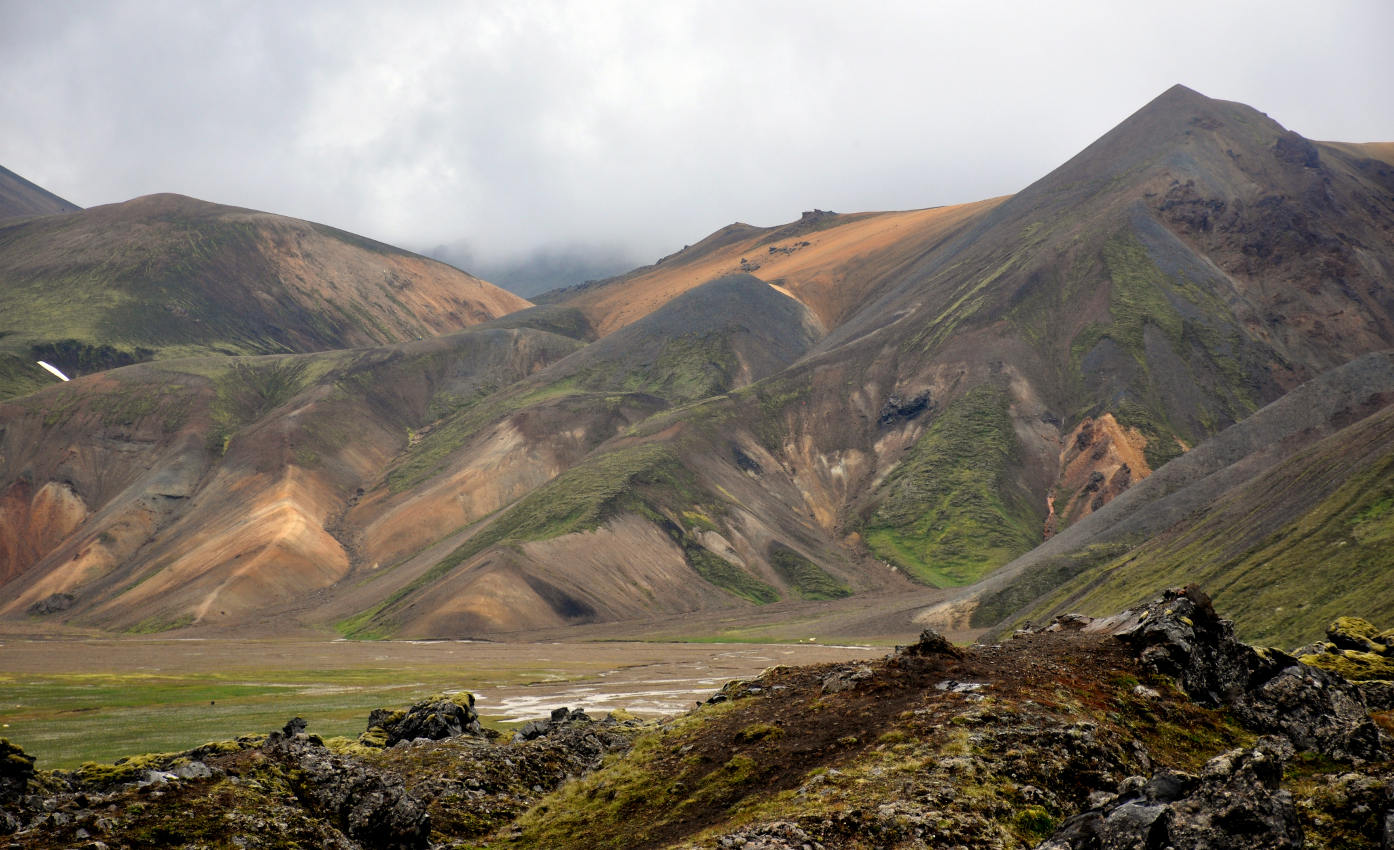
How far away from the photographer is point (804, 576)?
614ft

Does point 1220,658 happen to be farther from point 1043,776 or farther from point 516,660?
point 516,660

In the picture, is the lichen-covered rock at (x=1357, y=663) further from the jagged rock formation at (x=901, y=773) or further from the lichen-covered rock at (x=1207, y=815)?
the lichen-covered rock at (x=1207, y=815)

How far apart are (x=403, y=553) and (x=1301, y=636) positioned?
163305 mm

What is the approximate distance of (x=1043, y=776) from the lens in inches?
825

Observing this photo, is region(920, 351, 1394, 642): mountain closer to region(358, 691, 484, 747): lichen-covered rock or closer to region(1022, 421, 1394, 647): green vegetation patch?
region(1022, 421, 1394, 647): green vegetation patch

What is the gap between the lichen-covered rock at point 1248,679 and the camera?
23.5 m

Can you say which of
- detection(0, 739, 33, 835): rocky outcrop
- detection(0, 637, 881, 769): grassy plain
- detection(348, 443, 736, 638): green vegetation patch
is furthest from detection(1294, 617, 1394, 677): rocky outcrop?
detection(348, 443, 736, 638): green vegetation patch

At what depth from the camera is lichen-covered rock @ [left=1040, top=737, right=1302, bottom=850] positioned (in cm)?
1563

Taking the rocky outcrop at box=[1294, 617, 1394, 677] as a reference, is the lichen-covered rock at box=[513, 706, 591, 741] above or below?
above

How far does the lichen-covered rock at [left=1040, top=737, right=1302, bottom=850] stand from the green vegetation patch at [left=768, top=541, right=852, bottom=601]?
165822 millimetres

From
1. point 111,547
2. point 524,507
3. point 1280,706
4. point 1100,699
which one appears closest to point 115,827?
point 1100,699

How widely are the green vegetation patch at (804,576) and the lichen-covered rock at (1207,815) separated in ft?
544

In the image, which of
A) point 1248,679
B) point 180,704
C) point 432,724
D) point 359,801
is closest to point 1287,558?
point 1248,679

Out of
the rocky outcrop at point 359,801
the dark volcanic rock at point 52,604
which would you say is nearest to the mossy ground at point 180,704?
the rocky outcrop at point 359,801
